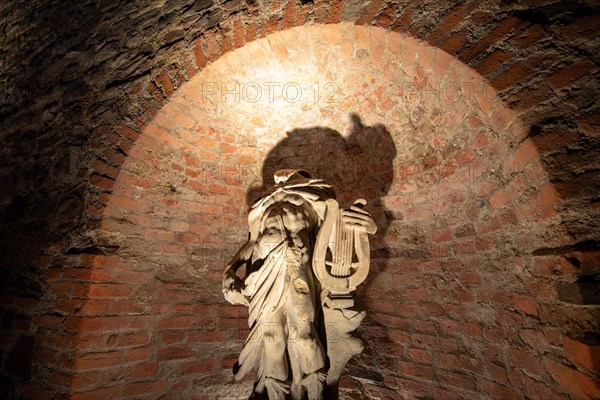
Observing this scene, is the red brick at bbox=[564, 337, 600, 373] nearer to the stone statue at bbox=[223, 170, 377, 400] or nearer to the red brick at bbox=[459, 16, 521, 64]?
the stone statue at bbox=[223, 170, 377, 400]

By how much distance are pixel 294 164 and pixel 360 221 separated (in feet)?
4.70

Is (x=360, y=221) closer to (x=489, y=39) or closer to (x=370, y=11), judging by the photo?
(x=489, y=39)

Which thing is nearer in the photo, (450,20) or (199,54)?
(450,20)

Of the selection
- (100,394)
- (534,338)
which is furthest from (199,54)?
(534,338)

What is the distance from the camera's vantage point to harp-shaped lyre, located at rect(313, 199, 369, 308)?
169 cm

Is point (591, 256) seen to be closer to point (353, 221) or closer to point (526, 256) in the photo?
point (526, 256)

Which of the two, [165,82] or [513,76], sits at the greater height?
[165,82]

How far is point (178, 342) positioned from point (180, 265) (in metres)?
0.66

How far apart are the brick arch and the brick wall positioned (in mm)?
14

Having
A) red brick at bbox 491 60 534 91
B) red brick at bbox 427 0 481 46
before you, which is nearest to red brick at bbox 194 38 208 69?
red brick at bbox 427 0 481 46

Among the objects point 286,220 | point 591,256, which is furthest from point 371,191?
point 591,256

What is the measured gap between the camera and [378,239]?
8.81ft

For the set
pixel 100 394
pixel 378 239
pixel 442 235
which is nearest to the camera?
pixel 100 394

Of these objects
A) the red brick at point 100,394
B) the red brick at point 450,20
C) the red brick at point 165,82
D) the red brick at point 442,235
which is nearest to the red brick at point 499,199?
the red brick at point 442,235
